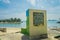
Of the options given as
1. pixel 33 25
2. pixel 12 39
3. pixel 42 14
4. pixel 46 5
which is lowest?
pixel 12 39

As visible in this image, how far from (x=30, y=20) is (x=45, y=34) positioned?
3.33ft

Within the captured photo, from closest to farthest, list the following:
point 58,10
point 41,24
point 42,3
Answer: point 41,24 → point 42,3 → point 58,10

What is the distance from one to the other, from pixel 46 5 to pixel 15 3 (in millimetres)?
Answer: 1993

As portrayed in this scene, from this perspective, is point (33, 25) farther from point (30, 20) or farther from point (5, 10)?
point (5, 10)

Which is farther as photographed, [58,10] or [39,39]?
[58,10]

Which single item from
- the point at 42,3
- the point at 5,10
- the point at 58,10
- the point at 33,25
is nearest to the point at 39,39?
the point at 33,25

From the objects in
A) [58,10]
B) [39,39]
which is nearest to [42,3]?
[58,10]

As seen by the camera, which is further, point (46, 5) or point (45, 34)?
point (46, 5)

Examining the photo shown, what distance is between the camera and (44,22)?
5457mm

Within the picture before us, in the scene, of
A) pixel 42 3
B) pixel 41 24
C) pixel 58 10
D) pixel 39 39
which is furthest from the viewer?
pixel 58 10

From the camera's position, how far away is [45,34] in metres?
5.39

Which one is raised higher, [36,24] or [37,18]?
[37,18]

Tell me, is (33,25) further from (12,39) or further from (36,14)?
(12,39)

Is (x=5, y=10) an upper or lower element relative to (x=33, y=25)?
upper
